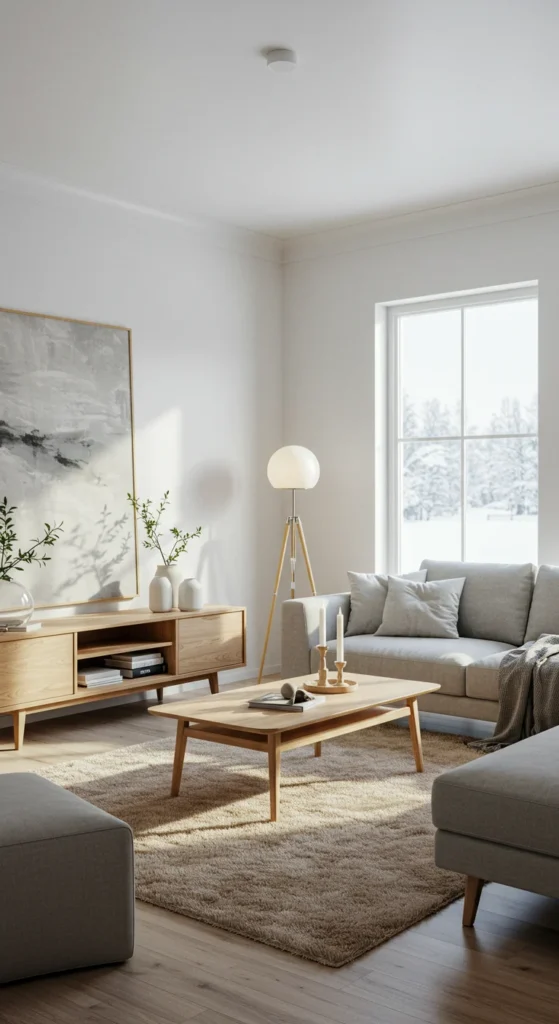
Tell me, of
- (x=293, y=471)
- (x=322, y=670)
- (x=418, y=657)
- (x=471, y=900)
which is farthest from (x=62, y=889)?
Result: (x=293, y=471)

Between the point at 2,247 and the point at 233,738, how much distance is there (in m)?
2.90

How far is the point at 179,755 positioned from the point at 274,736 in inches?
21.1

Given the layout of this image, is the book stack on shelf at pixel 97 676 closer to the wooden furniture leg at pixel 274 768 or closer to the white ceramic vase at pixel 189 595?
the white ceramic vase at pixel 189 595

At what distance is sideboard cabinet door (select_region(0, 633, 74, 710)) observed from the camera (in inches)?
177

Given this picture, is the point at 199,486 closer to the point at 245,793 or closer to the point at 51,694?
the point at 51,694

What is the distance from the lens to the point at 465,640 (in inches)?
202

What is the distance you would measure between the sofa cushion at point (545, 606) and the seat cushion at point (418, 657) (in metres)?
0.19

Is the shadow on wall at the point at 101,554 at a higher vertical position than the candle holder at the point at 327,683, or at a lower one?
higher

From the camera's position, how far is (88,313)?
17.9 feet

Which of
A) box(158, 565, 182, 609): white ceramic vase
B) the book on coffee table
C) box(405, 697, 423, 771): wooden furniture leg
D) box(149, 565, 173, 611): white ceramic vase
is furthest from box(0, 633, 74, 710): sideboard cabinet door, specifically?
box(405, 697, 423, 771): wooden furniture leg

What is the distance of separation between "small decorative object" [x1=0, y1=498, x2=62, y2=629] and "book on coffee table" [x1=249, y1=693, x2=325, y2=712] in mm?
1454

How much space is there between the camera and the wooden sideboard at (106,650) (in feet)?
14.9

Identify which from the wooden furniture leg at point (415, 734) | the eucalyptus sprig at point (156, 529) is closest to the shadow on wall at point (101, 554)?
the eucalyptus sprig at point (156, 529)

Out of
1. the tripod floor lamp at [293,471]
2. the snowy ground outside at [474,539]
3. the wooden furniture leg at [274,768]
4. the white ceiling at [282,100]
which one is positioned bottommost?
the wooden furniture leg at [274,768]
